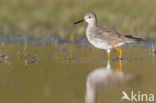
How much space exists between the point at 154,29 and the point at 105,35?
5.47 metres

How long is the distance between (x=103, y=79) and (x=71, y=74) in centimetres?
84

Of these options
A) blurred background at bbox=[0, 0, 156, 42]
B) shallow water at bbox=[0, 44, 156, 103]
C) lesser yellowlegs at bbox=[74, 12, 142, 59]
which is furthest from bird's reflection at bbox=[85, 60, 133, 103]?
blurred background at bbox=[0, 0, 156, 42]

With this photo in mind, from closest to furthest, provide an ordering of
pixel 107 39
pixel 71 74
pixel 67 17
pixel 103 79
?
pixel 103 79
pixel 71 74
pixel 107 39
pixel 67 17

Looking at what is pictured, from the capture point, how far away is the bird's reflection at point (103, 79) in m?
7.29

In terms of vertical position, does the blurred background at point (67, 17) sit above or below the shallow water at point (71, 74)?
above

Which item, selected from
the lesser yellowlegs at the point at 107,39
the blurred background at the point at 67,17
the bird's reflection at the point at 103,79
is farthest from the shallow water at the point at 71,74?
the blurred background at the point at 67,17

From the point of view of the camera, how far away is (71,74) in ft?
29.5

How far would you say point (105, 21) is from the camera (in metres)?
18.5

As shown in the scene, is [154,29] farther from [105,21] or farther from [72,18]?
[72,18]

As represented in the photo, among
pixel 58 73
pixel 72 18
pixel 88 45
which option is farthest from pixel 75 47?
pixel 72 18

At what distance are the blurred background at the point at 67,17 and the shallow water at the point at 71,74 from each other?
9.41 feet

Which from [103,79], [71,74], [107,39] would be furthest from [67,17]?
[103,79]

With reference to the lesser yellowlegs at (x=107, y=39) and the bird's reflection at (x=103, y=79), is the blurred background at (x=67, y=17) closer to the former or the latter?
the lesser yellowlegs at (x=107, y=39)

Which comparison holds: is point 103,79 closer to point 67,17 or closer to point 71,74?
point 71,74
